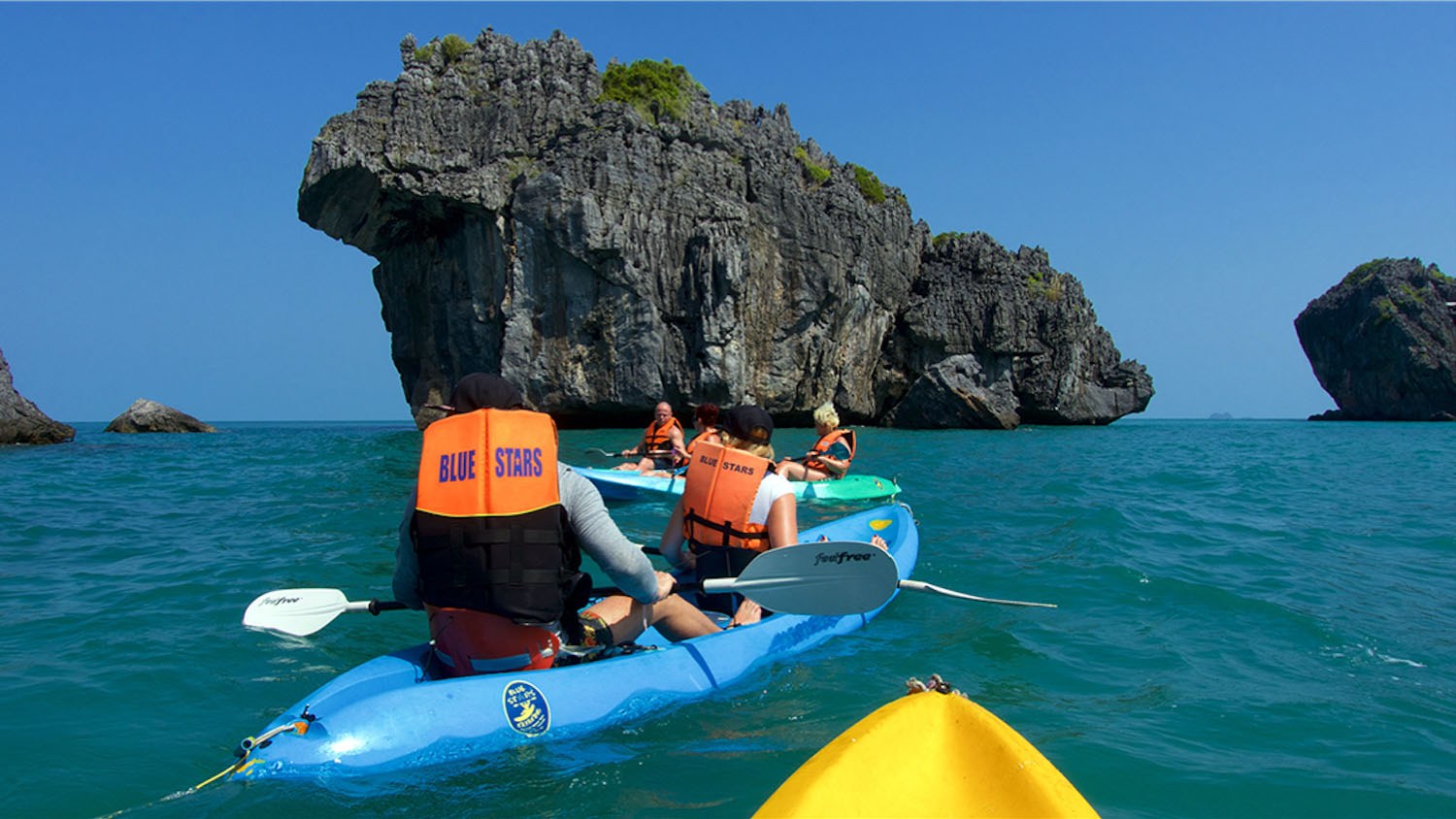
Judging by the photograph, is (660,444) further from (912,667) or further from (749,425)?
(912,667)

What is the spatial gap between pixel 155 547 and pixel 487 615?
21.5 ft

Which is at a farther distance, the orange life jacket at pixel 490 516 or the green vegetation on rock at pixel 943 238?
the green vegetation on rock at pixel 943 238

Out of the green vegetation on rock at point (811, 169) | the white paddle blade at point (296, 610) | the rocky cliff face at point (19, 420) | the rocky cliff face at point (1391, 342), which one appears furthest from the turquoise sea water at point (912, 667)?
the rocky cliff face at point (1391, 342)

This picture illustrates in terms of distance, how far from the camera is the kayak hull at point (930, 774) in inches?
78.6

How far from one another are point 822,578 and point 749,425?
102 centimetres

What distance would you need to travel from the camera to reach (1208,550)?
7.90 meters

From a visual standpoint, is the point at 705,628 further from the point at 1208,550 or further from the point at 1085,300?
the point at 1085,300

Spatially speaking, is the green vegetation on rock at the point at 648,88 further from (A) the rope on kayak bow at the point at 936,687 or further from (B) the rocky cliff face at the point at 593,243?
(A) the rope on kayak bow at the point at 936,687

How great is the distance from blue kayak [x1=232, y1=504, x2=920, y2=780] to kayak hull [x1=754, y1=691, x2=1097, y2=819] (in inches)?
62.2

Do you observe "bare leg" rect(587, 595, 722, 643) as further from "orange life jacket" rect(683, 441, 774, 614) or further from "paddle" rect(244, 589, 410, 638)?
"paddle" rect(244, 589, 410, 638)

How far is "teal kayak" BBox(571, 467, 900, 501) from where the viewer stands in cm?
1082

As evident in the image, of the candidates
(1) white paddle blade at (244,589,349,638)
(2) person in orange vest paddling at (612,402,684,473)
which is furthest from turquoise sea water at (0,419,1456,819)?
(2) person in orange vest paddling at (612,402,684,473)

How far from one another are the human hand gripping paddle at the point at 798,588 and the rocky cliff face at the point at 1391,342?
70323mm

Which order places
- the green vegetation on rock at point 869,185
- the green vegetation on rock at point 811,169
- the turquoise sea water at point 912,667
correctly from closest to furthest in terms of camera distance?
1. the turquoise sea water at point 912,667
2. the green vegetation on rock at point 811,169
3. the green vegetation on rock at point 869,185
